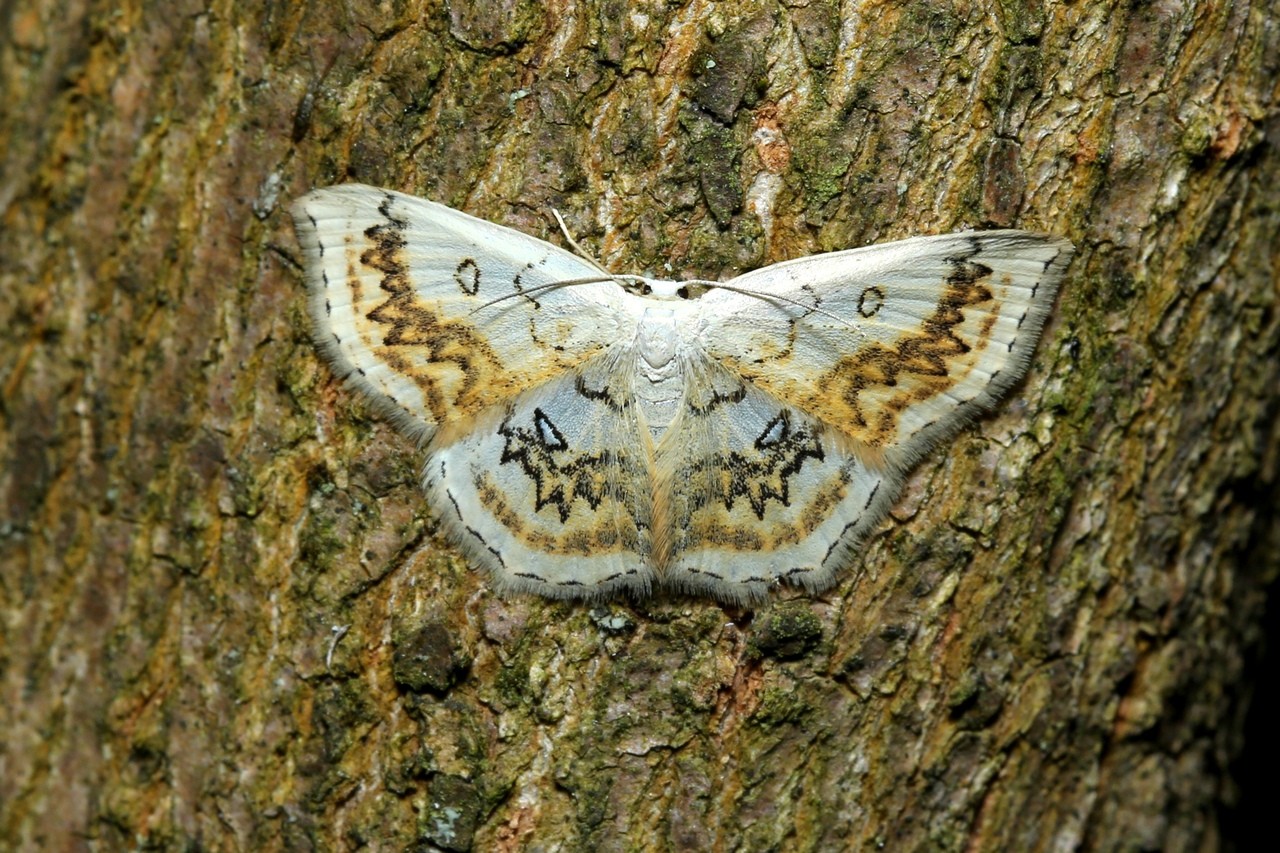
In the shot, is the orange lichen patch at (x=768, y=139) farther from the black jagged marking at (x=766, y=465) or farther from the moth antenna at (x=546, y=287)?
the black jagged marking at (x=766, y=465)

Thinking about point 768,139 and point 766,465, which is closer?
point 768,139

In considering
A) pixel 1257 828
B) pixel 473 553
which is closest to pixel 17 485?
pixel 473 553

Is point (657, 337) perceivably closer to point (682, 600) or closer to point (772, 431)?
point (772, 431)

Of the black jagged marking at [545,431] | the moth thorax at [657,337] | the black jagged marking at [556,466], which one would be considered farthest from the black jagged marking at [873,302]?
the black jagged marking at [545,431]

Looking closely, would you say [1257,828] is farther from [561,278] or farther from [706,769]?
[561,278]

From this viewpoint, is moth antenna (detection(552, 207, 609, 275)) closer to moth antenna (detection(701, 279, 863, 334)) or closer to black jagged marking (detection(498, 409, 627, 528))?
moth antenna (detection(701, 279, 863, 334))

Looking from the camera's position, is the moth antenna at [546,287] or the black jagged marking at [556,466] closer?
the moth antenna at [546,287]

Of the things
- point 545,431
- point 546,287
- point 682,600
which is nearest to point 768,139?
point 546,287
